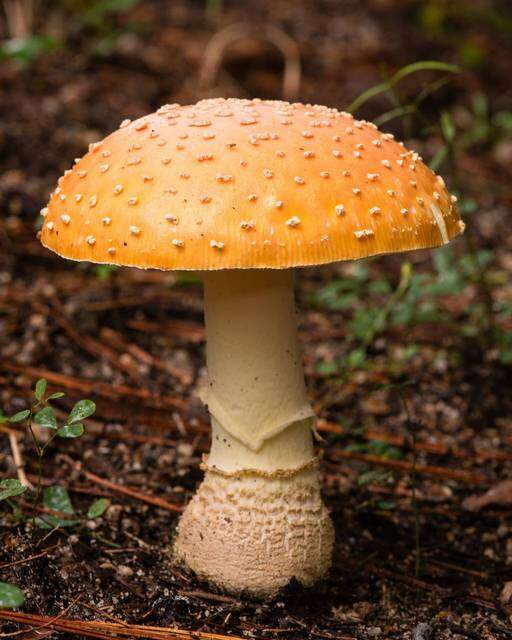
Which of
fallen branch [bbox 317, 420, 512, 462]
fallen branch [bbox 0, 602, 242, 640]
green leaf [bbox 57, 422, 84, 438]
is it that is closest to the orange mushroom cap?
green leaf [bbox 57, 422, 84, 438]

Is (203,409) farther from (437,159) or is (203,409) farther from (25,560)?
(437,159)

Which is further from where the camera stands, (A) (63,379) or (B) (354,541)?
(A) (63,379)

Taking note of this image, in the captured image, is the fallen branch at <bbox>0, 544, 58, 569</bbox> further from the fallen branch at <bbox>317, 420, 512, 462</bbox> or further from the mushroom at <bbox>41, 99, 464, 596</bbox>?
the fallen branch at <bbox>317, 420, 512, 462</bbox>

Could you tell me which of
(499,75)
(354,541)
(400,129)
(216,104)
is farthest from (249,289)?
(499,75)

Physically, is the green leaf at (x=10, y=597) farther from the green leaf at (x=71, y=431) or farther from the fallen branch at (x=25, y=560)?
the green leaf at (x=71, y=431)

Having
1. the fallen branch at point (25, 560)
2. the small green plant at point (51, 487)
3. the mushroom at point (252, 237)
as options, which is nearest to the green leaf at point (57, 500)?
the small green plant at point (51, 487)

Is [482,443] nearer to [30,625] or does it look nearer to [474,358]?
[474,358]

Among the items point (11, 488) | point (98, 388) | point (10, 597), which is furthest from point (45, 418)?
point (98, 388)

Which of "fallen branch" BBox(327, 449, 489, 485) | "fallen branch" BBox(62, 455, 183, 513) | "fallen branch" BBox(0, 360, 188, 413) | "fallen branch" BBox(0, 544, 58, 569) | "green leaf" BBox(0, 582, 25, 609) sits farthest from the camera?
"fallen branch" BBox(0, 360, 188, 413)
